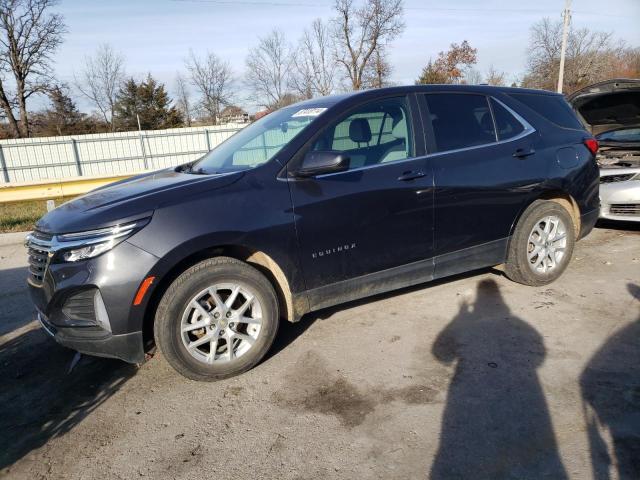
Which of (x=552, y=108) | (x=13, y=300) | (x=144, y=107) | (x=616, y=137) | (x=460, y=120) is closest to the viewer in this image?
(x=460, y=120)

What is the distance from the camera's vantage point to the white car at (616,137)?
5.97m

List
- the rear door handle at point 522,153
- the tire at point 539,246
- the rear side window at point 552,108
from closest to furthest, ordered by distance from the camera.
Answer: the rear door handle at point 522,153, the tire at point 539,246, the rear side window at point 552,108

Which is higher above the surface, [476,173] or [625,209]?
[476,173]

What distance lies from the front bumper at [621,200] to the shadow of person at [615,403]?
10.3ft

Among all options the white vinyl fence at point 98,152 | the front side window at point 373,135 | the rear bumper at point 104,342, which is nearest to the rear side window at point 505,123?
the front side window at point 373,135

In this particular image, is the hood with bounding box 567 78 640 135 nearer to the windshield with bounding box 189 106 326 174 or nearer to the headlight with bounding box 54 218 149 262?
the windshield with bounding box 189 106 326 174

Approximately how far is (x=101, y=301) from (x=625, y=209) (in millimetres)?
6267

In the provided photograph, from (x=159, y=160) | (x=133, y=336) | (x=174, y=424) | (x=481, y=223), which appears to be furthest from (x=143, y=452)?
(x=159, y=160)

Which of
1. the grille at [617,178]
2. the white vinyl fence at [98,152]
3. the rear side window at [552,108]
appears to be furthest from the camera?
the white vinyl fence at [98,152]

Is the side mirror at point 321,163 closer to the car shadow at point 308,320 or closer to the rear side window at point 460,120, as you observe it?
the rear side window at point 460,120

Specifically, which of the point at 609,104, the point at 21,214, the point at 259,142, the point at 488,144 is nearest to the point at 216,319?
the point at 259,142

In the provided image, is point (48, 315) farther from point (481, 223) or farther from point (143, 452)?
point (481, 223)

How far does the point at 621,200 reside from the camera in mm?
5945

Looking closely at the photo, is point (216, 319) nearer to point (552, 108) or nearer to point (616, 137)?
point (552, 108)
